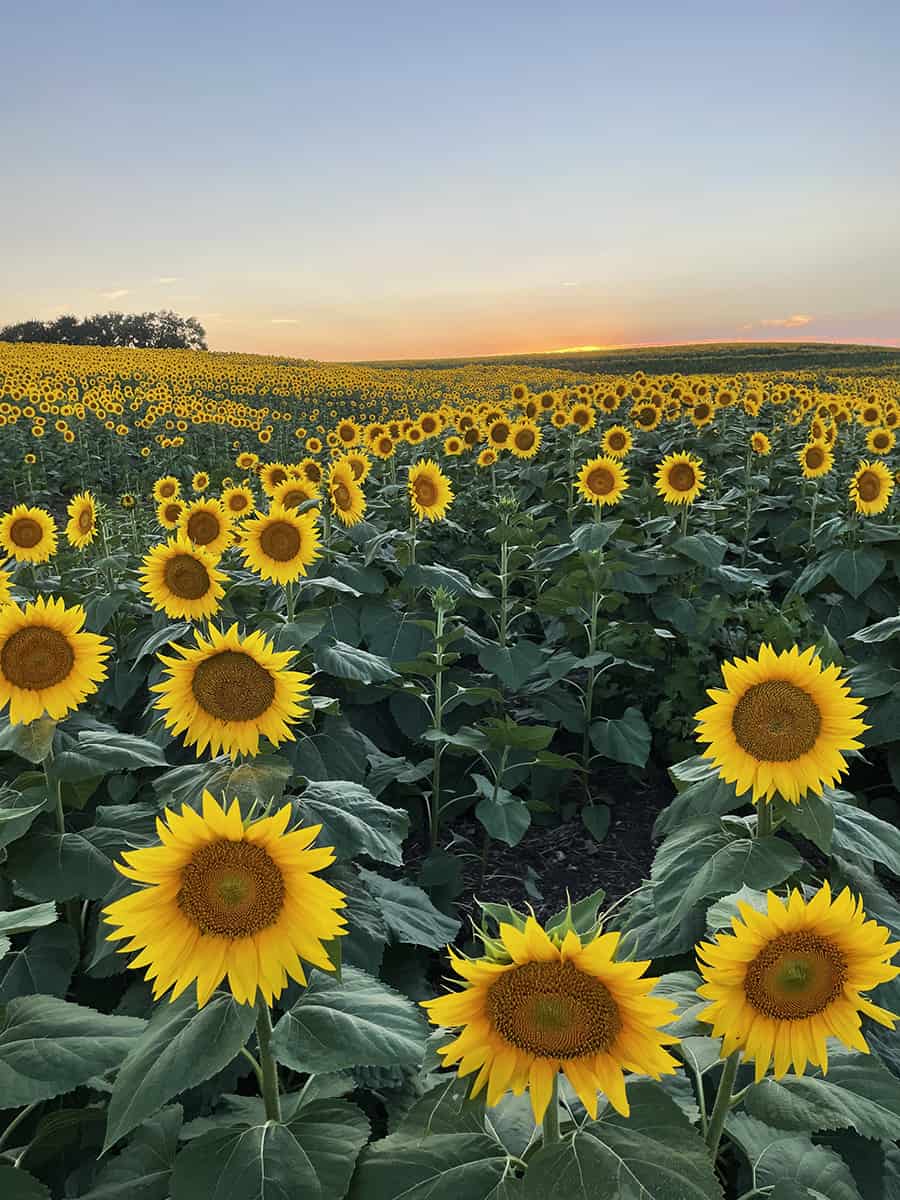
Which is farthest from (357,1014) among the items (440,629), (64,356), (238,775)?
(64,356)

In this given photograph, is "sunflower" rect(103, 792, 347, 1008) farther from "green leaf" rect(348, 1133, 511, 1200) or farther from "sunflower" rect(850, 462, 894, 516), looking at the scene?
"sunflower" rect(850, 462, 894, 516)

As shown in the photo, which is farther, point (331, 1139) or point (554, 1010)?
point (331, 1139)

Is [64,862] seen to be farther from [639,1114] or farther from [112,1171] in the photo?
[639,1114]

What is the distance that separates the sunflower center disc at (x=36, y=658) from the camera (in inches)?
102

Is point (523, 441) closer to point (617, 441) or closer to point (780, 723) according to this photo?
point (617, 441)

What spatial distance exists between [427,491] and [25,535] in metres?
2.56

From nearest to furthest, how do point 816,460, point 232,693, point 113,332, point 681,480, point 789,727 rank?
Answer: point 789,727, point 232,693, point 681,480, point 816,460, point 113,332

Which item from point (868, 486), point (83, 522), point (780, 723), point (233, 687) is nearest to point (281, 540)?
point (233, 687)

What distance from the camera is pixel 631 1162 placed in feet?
4.26

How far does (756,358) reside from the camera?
69750 millimetres

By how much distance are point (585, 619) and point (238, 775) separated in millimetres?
3600

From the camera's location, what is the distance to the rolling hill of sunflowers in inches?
53.4

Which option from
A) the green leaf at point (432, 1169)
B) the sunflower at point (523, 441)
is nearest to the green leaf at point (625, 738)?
the green leaf at point (432, 1169)

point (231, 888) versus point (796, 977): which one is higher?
point (231, 888)
